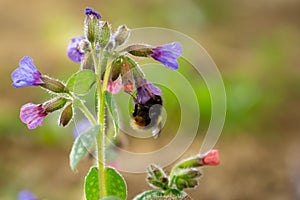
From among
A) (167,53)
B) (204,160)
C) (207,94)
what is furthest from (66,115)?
(207,94)

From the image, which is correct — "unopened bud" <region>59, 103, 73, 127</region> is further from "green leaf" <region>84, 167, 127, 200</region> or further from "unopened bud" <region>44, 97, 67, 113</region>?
"green leaf" <region>84, 167, 127, 200</region>

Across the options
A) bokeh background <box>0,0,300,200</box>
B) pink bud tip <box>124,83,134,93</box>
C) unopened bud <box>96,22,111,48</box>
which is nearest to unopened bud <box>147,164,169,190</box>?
pink bud tip <box>124,83,134,93</box>

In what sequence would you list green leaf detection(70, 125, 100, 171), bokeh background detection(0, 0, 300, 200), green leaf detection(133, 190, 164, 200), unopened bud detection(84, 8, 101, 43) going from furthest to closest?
bokeh background detection(0, 0, 300, 200) < green leaf detection(133, 190, 164, 200) < unopened bud detection(84, 8, 101, 43) < green leaf detection(70, 125, 100, 171)

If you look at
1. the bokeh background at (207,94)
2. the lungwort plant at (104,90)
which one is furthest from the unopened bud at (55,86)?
the bokeh background at (207,94)

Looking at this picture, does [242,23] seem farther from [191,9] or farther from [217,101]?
[217,101]

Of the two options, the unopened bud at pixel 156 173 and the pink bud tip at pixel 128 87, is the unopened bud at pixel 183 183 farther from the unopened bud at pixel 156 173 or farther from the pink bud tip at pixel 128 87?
the pink bud tip at pixel 128 87

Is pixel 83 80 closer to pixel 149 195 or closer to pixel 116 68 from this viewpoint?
pixel 116 68
